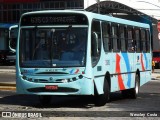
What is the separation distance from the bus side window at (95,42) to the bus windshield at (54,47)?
0.30 meters

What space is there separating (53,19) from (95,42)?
142 cm

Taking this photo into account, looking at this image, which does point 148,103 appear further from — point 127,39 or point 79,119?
point 79,119

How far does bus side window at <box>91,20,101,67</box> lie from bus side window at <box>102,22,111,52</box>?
53 centimetres

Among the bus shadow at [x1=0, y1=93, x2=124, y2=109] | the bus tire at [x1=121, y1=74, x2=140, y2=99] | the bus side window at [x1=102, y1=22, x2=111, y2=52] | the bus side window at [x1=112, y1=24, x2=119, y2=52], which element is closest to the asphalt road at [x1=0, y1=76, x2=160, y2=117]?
the bus shadow at [x1=0, y1=93, x2=124, y2=109]

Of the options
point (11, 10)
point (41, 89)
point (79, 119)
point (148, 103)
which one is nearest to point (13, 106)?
point (41, 89)

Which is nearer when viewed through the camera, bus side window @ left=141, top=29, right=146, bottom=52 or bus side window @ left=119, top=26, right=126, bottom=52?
bus side window @ left=119, top=26, right=126, bottom=52

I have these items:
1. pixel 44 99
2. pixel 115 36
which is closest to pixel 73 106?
pixel 44 99

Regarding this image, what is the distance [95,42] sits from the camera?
15.4m

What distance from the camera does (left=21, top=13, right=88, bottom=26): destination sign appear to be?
15.4 m

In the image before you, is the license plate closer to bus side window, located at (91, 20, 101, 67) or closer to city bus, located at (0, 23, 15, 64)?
bus side window, located at (91, 20, 101, 67)

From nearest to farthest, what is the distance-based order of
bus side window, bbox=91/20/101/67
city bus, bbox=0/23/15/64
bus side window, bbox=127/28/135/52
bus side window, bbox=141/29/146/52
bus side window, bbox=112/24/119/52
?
bus side window, bbox=91/20/101/67 → bus side window, bbox=112/24/119/52 → bus side window, bbox=127/28/135/52 → bus side window, bbox=141/29/146/52 → city bus, bbox=0/23/15/64

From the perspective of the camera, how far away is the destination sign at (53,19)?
1538 centimetres

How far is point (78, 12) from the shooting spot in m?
15.4

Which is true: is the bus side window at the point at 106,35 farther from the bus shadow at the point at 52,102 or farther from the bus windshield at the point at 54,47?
the bus shadow at the point at 52,102
